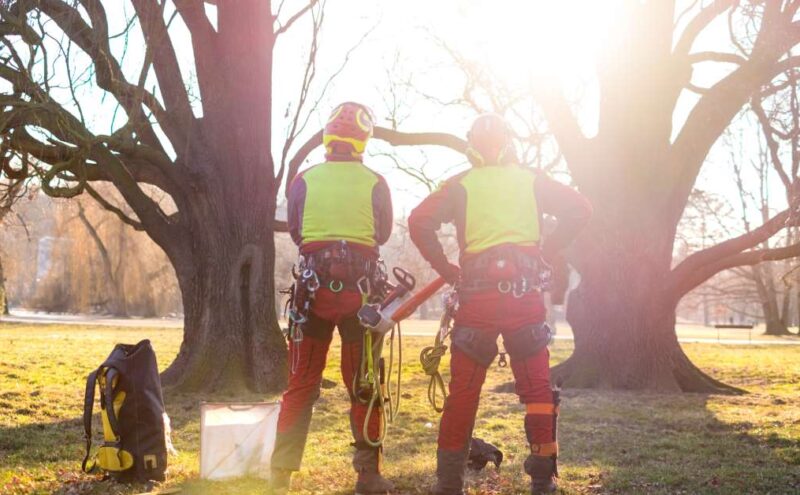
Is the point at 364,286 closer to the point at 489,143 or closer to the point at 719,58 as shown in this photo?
the point at 489,143

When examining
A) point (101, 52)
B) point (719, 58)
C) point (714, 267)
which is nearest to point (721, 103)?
point (719, 58)

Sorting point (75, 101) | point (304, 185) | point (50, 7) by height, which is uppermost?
point (50, 7)

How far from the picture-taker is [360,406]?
A: 5.36m

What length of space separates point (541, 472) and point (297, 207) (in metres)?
2.33

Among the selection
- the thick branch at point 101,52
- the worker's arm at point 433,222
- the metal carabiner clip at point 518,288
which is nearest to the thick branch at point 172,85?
the thick branch at point 101,52

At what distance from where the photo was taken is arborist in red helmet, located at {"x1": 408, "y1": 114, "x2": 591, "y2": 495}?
4.96 meters

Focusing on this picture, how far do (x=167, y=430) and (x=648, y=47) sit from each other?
1087 cm

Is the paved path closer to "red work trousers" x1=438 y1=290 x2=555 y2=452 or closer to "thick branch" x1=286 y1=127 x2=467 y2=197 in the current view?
"thick branch" x1=286 y1=127 x2=467 y2=197

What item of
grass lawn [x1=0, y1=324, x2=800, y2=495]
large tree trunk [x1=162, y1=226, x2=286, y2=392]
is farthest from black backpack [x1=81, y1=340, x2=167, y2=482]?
large tree trunk [x1=162, y1=226, x2=286, y2=392]

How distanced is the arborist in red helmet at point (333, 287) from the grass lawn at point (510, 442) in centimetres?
44

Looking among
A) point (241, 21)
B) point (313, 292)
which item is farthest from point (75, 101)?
point (313, 292)

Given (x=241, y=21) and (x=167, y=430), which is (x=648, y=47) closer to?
(x=241, y=21)

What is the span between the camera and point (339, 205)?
17.6 feet

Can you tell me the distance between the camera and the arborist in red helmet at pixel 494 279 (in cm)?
496
